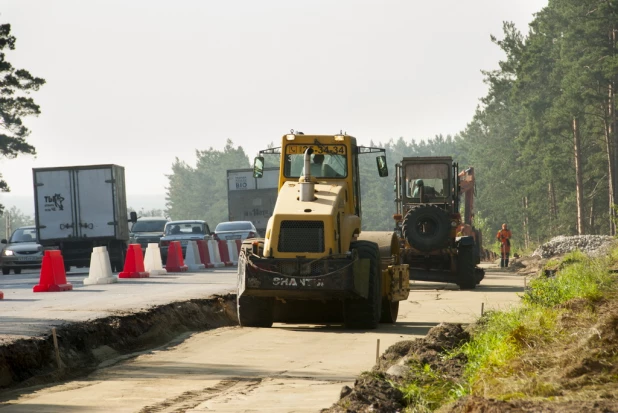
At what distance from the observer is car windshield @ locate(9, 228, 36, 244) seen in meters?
40.6

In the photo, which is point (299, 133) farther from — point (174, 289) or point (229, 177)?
point (229, 177)

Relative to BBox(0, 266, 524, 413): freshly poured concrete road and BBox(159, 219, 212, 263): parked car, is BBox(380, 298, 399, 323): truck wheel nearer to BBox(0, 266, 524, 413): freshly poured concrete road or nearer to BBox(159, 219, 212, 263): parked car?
BBox(0, 266, 524, 413): freshly poured concrete road

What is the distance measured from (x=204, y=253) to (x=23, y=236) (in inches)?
289

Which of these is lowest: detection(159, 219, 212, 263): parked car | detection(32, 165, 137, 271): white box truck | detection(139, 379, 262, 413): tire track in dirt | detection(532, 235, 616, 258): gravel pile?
detection(532, 235, 616, 258): gravel pile

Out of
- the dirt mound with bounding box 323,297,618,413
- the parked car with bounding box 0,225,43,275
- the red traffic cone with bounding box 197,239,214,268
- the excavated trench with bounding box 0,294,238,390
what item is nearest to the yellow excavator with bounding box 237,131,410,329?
the excavated trench with bounding box 0,294,238,390

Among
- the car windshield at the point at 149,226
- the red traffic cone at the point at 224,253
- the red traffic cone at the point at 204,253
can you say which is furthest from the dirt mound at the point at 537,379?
the car windshield at the point at 149,226

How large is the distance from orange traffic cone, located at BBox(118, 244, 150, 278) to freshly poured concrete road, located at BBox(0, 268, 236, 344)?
49 cm

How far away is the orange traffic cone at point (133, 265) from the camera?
98.6 feet

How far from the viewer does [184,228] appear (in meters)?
42.1

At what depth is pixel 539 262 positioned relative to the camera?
43188mm

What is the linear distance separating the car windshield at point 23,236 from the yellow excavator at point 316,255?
932 inches

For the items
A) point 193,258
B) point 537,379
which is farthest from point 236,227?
point 537,379

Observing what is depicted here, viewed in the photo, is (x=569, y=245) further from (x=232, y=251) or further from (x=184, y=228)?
(x=184, y=228)

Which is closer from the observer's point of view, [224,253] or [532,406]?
[532,406]
